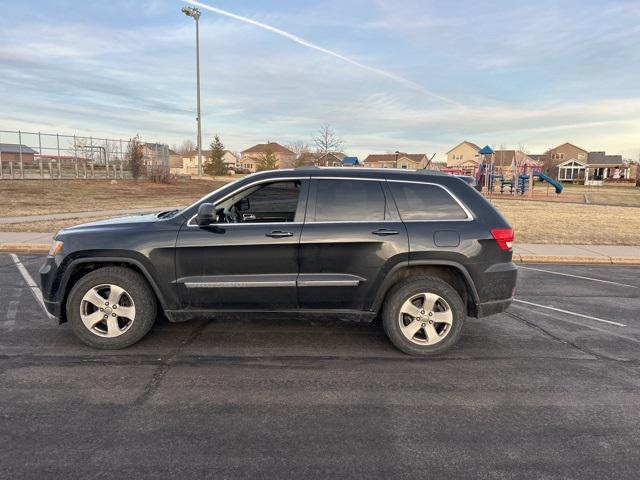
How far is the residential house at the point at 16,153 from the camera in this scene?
29.8m

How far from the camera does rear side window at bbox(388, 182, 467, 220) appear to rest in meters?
4.41

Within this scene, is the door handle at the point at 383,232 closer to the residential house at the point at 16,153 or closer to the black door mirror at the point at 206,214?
the black door mirror at the point at 206,214

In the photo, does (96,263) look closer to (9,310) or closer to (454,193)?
(9,310)

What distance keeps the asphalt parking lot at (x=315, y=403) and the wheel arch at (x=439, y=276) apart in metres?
0.56

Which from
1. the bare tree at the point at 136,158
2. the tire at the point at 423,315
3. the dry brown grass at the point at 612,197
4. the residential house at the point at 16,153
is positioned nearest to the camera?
the tire at the point at 423,315

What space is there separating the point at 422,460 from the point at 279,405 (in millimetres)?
1146

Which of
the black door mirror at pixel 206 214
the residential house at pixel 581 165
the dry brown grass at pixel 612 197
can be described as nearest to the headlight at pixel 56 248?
the black door mirror at pixel 206 214

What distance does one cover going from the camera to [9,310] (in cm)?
563

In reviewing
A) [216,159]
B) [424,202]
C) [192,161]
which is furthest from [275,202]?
[192,161]

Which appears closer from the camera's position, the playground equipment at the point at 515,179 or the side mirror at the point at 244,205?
the side mirror at the point at 244,205

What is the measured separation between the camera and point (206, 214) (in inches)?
163

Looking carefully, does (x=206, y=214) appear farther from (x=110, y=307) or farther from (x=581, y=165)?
(x=581, y=165)

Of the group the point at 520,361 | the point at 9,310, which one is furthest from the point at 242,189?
the point at 9,310

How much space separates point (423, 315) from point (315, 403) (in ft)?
4.87
